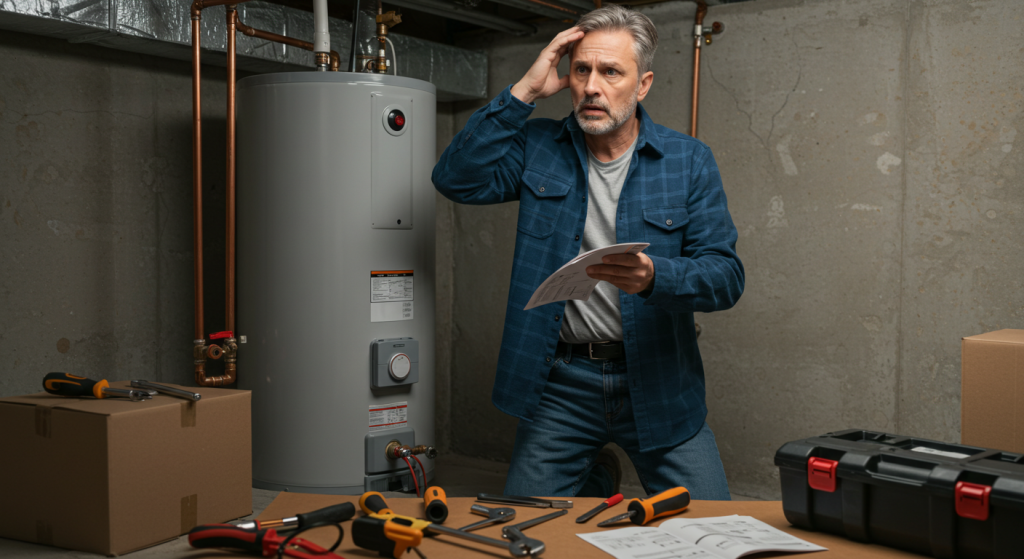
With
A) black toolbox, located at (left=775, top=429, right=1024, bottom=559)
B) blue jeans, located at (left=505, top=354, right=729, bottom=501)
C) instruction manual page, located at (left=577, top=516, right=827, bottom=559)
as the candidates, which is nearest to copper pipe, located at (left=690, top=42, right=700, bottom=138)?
blue jeans, located at (left=505, top=354, right=729, bottom=501)

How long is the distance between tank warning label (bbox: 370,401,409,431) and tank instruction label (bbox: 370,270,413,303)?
32cm

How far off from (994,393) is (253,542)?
3.88ft

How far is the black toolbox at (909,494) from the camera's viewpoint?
0.96 meters

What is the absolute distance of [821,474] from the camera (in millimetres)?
1093

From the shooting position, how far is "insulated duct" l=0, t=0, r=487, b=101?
2039 mm

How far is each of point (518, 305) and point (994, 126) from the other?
153 cm

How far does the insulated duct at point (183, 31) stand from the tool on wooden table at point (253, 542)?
1556mm

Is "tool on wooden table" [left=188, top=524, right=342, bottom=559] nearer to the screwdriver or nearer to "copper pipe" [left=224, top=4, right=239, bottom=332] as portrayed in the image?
the screwdriver

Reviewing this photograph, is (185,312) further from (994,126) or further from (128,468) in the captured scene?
(994,126)

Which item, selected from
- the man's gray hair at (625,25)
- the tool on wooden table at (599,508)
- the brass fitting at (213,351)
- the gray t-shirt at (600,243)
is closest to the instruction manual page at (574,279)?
the gray t-shirt at (600,243)

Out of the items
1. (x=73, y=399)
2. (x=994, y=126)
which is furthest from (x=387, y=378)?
(x=994, y=126)

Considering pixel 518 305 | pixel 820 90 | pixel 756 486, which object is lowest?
pixel 756 486

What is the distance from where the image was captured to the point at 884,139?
8.14 feet

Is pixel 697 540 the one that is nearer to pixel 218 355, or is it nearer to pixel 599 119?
pixel 599 119
